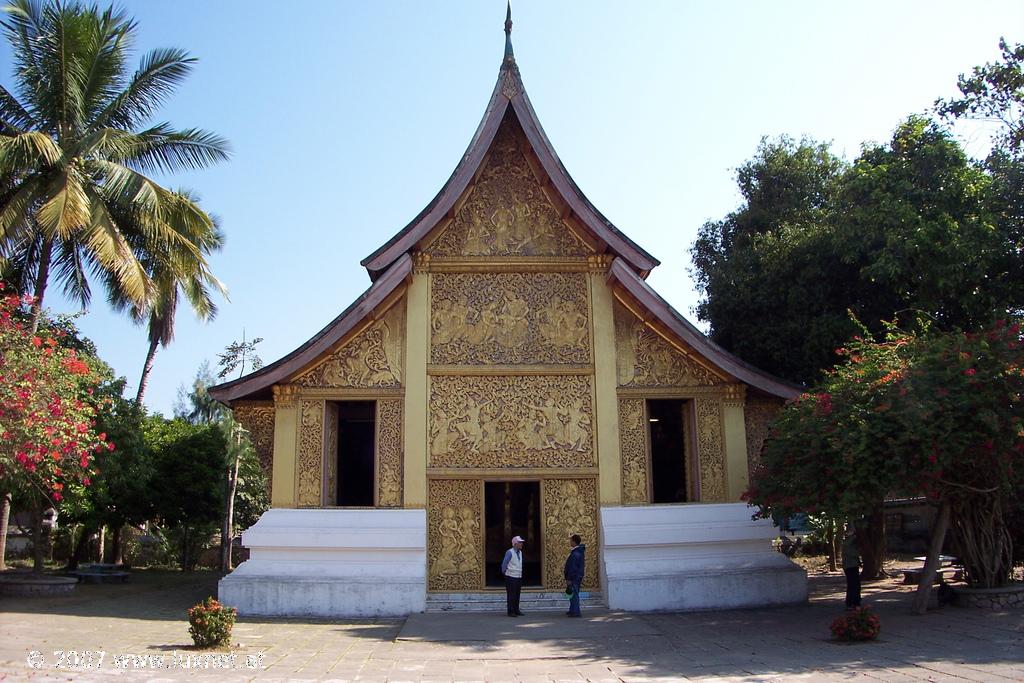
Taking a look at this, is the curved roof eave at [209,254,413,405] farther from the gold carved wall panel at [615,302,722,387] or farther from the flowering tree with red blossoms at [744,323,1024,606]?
the flowering tree with red blossoms at [744,323,1024,606]

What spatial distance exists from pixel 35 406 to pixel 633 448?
8717 mm

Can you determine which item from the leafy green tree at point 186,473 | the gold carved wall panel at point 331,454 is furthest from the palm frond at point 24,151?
the leafy green tree at point 186,473

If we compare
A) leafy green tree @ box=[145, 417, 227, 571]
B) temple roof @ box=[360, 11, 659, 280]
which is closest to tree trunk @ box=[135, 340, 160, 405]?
leafy green tree @ box=[145, 417, 227, 571]

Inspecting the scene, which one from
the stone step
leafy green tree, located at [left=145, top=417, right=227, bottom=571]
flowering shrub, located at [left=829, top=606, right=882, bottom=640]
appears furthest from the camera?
leafy green tree, located at [left=145, top=417, right=227, bottom=571]

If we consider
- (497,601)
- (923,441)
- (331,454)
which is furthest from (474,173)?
(923,441)

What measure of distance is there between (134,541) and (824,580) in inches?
892

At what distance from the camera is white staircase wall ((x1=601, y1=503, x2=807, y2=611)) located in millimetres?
11891

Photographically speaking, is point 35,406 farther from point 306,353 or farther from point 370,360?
point 370,360

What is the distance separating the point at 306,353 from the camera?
39.8 ft

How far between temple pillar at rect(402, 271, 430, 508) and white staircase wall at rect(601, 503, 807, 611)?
299 centimetres

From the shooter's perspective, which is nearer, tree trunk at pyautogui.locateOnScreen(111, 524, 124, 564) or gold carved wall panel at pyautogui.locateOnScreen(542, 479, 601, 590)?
gold carved wall panel at pyautogui.locateOnScreen(542, 479, 601, 590)

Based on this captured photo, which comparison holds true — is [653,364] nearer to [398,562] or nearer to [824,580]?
[398,562]

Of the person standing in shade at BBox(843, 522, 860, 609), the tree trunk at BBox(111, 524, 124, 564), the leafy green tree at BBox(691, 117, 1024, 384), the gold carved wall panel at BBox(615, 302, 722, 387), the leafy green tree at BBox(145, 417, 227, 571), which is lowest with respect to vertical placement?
the tree trunk at BBox(111, 524, 124, 564)

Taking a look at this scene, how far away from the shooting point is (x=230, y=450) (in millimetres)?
21703
